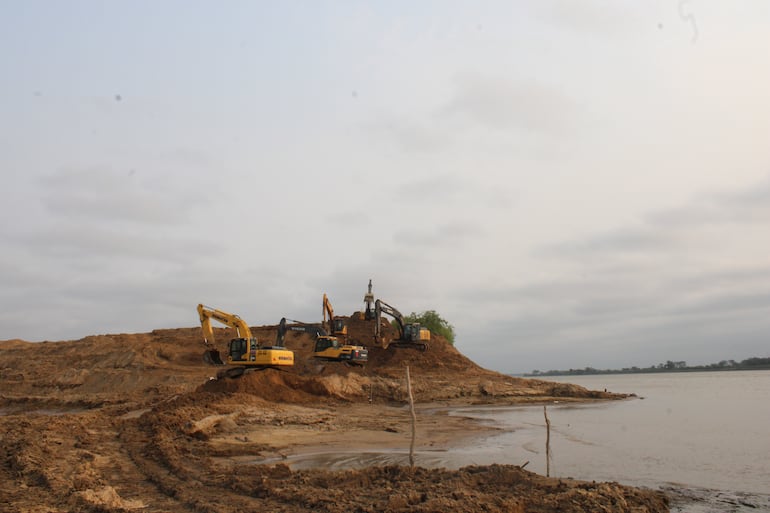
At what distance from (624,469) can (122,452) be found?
15369 mm

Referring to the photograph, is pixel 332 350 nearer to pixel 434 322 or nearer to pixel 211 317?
pixel 211 317

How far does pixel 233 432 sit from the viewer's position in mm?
22453

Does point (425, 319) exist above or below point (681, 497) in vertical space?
above

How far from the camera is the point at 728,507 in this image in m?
13.5

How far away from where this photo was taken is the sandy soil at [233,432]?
1157 cm

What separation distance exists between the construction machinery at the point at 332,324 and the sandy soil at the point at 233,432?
2511 mm

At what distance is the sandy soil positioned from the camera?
11570 millimetres

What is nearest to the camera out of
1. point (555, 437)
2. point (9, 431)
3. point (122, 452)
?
point (122, 452)

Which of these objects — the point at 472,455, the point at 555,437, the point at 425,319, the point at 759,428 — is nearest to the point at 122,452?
the point at 472,455

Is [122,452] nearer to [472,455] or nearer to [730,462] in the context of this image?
[472,455]

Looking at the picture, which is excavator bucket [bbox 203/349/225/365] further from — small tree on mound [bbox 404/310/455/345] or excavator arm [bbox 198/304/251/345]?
small tree on mound [bbox 404/310/455/345]

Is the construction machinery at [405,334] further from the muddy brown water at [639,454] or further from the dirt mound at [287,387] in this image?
the muddy brown water at [639,454]

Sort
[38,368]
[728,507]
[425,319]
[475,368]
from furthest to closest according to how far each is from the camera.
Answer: [425,319] → [475,368] → [38,368] → [728,507]

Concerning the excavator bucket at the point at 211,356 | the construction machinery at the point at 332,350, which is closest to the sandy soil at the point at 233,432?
the construction machinery at the point at 332,350
